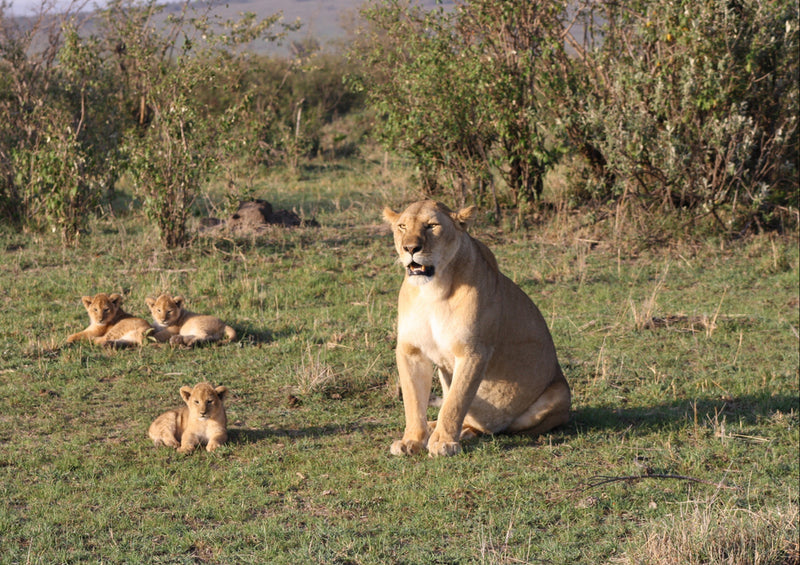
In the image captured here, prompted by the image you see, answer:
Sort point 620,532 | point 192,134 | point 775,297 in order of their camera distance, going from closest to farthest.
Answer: point 620,532 → point 775,297 → point 192,134

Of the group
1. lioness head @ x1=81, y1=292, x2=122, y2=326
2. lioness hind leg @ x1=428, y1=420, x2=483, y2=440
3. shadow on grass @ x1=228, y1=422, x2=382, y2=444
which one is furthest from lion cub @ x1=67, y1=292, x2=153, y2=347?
lioness hind leg @ x1=428, y1=420, x2=483, y2=440

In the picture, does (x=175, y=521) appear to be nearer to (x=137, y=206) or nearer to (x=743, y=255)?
(x=743, y=255)

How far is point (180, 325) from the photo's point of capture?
897cm

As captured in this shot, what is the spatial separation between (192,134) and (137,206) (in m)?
3.11

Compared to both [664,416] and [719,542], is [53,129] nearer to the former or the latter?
[664,416]

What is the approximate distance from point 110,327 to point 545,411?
418 centimetres

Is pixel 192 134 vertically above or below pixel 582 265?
above

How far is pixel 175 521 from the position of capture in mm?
5285

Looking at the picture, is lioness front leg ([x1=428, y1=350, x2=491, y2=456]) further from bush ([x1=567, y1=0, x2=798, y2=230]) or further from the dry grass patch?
bush ([x1=567, y1=0, x2=798, y2=230])

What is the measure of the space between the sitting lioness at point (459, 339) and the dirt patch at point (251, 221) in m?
6.57

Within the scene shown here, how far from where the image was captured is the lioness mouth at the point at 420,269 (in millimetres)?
5852

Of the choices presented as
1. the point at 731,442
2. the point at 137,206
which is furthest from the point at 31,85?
the point at 731,442

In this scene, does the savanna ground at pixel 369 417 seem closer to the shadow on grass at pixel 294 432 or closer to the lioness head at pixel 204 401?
the shadow on grass at pixel 294 432

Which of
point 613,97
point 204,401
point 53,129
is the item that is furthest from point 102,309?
point 613,97
